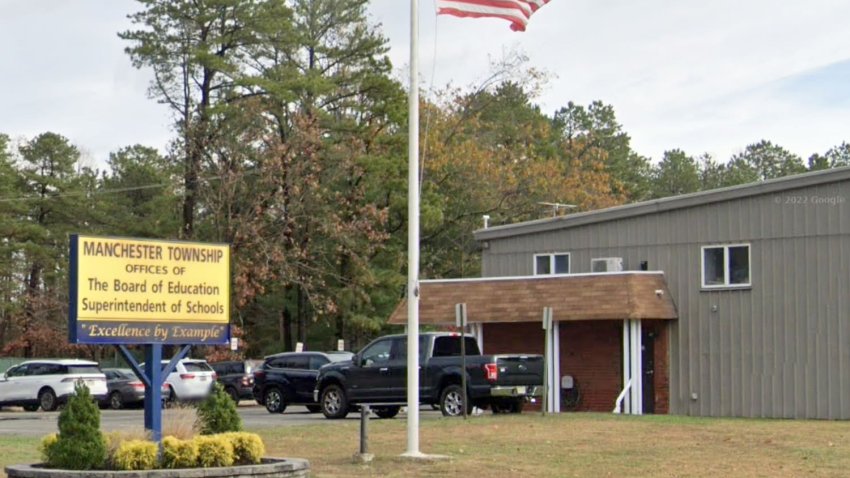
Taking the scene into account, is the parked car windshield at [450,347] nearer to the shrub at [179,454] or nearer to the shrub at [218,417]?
the shrub at [218,417]

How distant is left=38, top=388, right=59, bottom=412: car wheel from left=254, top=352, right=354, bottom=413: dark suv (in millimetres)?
8198

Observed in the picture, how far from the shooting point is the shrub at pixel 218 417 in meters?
14.9

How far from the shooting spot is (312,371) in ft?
114

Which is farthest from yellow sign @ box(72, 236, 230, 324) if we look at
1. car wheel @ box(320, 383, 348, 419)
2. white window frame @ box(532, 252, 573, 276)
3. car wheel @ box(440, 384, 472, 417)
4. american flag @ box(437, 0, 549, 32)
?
white window frame @ box(532, 252, 573, 276)

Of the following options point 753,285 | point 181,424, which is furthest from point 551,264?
point 181,424

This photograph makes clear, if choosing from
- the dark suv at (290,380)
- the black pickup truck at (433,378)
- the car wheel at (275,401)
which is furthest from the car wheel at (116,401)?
the black pickup truck at (433,378)

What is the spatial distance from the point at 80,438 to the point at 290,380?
21.0 m

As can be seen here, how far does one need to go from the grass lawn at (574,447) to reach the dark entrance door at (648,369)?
6.66 m

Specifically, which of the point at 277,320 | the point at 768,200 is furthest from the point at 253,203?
the point at 768,200

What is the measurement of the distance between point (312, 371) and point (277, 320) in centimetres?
3310

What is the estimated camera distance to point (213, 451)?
1408 cm

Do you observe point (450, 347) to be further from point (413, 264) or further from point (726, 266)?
point (413, 264)

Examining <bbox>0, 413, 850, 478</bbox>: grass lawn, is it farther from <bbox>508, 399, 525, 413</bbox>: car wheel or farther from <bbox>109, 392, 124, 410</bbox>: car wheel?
<bbox>109, 392, 124, 410</bbox>: car wheel

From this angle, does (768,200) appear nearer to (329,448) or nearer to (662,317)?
(662,317)
